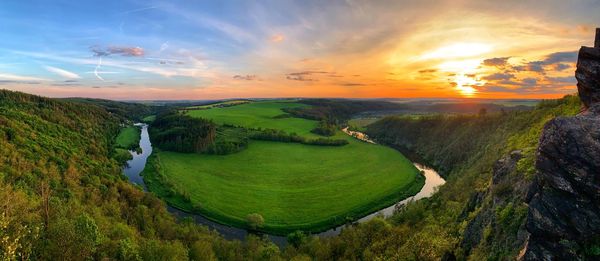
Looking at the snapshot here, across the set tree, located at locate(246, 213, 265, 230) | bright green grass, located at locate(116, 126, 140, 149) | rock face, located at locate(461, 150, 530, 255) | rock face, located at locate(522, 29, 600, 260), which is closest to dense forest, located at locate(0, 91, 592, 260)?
rock face, located at locate(461, 150, 530, 255)

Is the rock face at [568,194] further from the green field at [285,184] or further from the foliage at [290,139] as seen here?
the foliage at [290,139]

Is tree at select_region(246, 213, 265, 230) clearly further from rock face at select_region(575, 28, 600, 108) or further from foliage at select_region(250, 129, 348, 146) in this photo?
foliage at select_region(250, 129, 348, 146)

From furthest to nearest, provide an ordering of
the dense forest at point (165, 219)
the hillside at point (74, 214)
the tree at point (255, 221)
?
the tree at point (255, 221)
the hillside at point (74, 214)
the dense forest at point (165, 219)

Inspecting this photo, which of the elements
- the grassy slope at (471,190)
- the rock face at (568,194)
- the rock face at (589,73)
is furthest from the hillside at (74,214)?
the rock face at (589,73)

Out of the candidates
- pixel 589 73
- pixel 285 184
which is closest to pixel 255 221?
pixel 285 184

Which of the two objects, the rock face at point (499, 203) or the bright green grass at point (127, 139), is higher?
the rock face at point (499, 203)

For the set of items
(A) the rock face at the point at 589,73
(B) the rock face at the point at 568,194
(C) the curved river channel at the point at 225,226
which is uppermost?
(A) the rock face at the point at 589,73

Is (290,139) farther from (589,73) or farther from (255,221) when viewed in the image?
(589,73)
